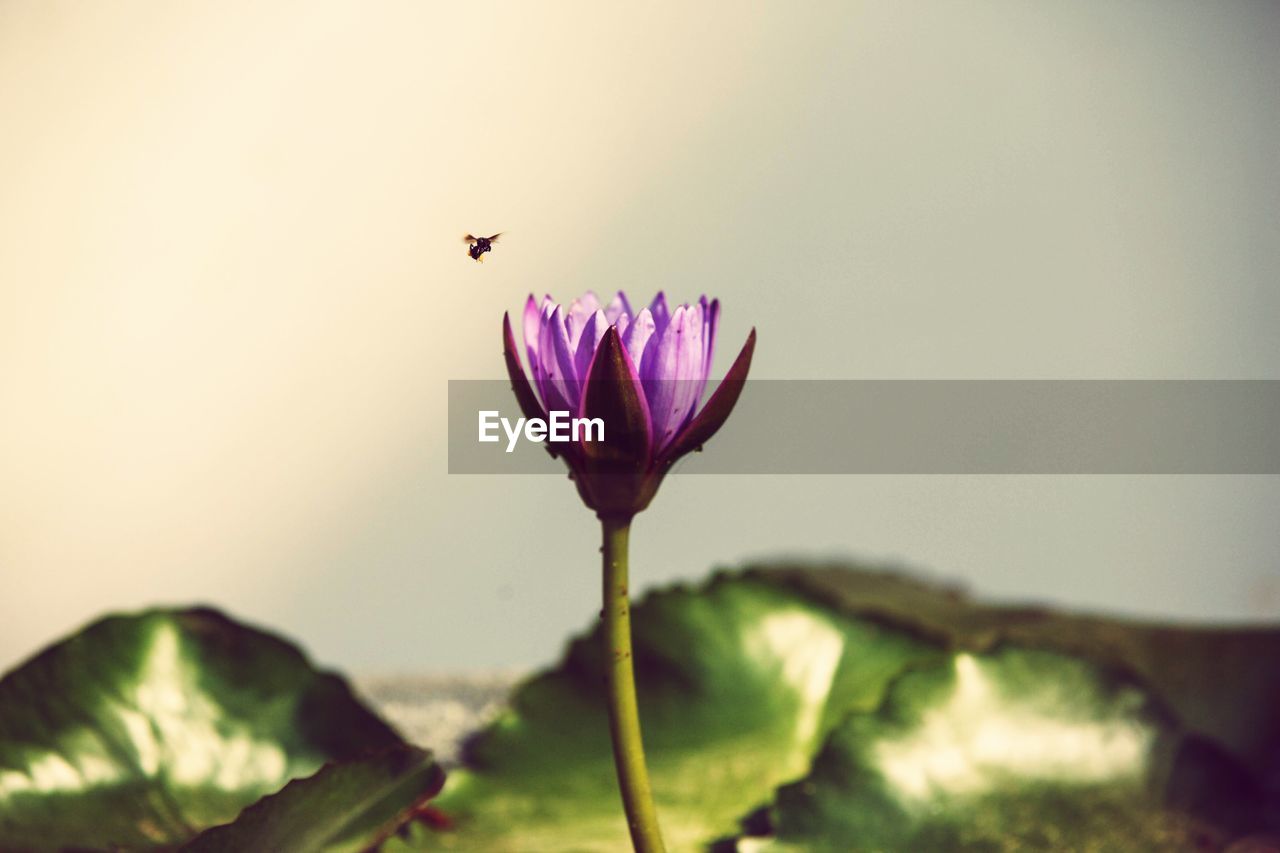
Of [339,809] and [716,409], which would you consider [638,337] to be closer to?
[716,409]

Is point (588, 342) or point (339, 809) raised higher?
point (588, 342)

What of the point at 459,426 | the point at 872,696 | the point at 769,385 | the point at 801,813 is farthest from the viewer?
the point at 769,385

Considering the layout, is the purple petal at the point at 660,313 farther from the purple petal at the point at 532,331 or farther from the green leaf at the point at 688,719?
the green leaf at the point at 688,719

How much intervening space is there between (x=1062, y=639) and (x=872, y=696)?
17 cm

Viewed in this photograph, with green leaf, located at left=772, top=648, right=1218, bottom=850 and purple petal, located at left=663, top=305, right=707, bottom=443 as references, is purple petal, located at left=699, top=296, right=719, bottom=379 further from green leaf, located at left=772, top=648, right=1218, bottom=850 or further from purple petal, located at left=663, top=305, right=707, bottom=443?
green leaf, located at left=772, top=648, right=1218, bottom=850

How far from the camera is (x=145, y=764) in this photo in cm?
49

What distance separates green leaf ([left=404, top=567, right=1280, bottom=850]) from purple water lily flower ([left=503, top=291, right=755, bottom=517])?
0.62ft

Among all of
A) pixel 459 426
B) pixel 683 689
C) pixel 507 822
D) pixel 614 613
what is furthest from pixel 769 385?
pixel 614 613

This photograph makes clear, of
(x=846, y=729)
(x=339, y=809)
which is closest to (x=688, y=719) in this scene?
(x=846, y=729)

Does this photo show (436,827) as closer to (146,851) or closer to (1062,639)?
(146,851)

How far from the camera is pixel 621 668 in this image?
1.15 ft

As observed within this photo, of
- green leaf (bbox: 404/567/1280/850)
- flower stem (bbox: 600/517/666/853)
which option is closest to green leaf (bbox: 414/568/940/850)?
green leaf (bbox: 404/567/1280/850)

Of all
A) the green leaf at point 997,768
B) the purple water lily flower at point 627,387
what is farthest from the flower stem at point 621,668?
the green leaf at point 997,768

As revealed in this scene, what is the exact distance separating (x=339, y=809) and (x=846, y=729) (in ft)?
0.70
